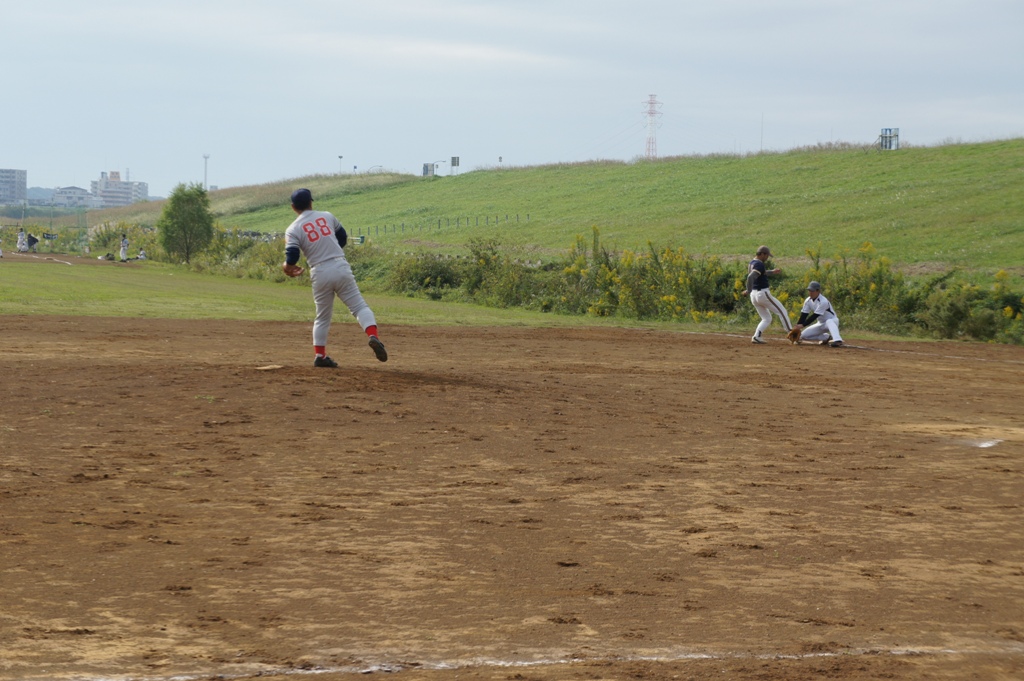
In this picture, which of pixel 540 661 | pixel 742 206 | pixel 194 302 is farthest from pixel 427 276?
pixel 540 661

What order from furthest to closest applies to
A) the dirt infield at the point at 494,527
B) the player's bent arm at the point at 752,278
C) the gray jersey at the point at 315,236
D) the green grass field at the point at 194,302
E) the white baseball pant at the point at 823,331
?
the green grass field at the point at 194,302
the player's bent arm at the point at 752,278
the white baseball pant at the point at 823,331
the gray jersey at the point at 315,236
the dirt infield at the point at 494,527

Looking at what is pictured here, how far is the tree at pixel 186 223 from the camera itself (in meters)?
54.4

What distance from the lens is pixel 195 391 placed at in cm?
1291

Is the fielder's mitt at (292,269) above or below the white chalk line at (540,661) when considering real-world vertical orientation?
above

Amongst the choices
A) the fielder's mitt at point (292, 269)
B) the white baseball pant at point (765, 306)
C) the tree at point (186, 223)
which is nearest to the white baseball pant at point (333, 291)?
the fielder's mitt at point (292, 269)

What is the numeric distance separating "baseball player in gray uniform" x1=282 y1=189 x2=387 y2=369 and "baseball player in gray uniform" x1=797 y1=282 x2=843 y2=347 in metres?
11.1

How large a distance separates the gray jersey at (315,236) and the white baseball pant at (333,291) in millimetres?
112

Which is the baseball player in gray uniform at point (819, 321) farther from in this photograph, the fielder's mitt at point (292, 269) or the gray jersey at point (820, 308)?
the fielder's mitt at point (292, 269)

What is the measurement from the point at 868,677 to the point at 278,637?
2.61 metres

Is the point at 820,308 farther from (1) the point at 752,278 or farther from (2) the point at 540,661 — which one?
(2) the point at 540,661

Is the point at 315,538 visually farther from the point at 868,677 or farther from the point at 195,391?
the point at 195,391

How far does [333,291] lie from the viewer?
1417 cm

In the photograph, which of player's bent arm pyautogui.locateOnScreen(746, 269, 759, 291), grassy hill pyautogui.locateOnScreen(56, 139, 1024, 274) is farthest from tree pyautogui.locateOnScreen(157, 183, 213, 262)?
player's bent arm pyautogui.locateOnScreen(746, 269, 759, 291)

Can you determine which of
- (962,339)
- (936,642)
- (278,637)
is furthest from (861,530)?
(962,339)
